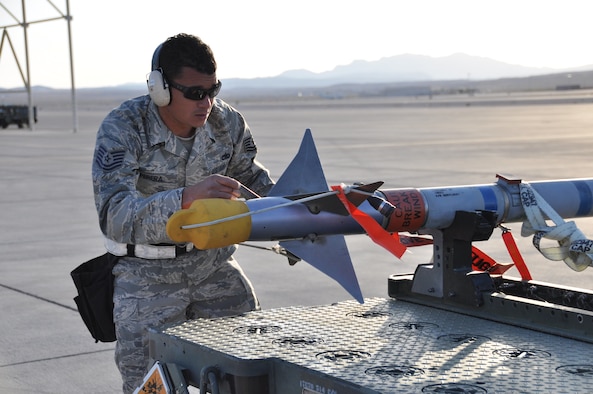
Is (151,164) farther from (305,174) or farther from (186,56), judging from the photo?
(305,174)

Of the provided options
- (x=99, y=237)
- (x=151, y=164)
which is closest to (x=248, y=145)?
(x=151, y=164)

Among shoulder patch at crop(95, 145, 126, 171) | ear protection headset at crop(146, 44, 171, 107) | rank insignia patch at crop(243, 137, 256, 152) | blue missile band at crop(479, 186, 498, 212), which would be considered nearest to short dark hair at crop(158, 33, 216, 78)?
ear protection headset at crop(146, 44, 171, 107)

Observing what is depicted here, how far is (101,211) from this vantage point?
3406mm

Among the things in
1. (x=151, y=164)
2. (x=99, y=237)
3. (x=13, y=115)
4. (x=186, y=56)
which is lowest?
(x=13, y=115)

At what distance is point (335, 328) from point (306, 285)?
4.23 meters

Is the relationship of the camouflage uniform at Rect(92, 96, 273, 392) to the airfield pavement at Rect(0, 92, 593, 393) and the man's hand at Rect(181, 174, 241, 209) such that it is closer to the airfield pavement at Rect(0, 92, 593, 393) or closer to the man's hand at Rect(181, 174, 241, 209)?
the man's hand at Rect(181, 174, 241, 209)

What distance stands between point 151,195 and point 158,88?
388 millimetres

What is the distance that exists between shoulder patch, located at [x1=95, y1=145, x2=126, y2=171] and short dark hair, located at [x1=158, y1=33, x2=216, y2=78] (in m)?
0.34

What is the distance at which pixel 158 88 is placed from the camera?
137 inches

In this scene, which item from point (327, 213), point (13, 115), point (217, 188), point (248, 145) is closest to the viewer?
point (217, 188)

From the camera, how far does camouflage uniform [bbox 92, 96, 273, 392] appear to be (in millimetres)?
3463

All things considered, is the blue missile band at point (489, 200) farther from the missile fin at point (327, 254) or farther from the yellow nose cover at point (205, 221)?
the yellow nose cover at point (205, 221)

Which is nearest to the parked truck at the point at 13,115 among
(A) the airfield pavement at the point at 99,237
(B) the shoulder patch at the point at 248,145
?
(A) the airfield pavement at the point at 99,237

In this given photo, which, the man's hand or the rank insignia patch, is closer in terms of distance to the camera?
the man's hand
